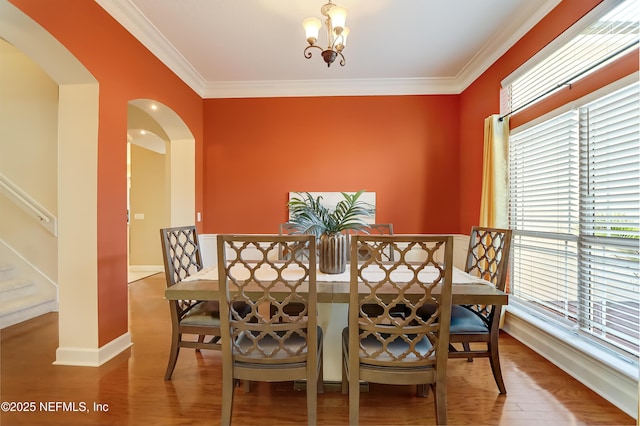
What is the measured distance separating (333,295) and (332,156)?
9.12 ft

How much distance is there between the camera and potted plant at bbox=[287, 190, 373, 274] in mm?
1893

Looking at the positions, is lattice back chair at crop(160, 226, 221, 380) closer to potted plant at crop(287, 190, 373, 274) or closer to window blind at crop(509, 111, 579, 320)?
potted plant at crop(287, 190, 373, 274)

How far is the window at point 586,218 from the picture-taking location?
1.73m

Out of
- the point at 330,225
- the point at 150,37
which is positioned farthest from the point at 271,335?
the point at 150,37

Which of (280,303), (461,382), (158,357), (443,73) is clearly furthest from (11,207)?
(443,73)

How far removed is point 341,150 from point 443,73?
1.60m

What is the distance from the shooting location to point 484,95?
329 centimetres

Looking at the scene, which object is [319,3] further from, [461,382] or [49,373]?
[49,373]

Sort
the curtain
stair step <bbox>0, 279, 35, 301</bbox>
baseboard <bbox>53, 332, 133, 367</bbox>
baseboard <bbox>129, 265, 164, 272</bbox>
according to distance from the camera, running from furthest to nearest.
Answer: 1. baseboard <bbox>129, 265, 164, 272</bbox>
2. stair step <bbox>0, 279, 35, 301</bbox>
3. the curtain
4. baseboard <bbox>53, 332, 133, 367</bbox>

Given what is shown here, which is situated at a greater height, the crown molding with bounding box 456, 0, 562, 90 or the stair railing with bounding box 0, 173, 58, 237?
the crown molding with bounding box 456, 0, 562, 90

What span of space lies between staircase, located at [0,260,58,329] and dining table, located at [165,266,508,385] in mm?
2680

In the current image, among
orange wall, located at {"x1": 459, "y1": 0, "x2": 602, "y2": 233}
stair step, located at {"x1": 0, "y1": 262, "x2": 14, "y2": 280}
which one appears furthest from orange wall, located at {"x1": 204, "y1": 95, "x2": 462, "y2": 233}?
stair step, located at {"x1": 0, "y1": 262, "x2": 14, "y2": 280}

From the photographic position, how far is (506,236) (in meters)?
1.94

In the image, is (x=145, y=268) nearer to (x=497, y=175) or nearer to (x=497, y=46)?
(x=497, y=175)
